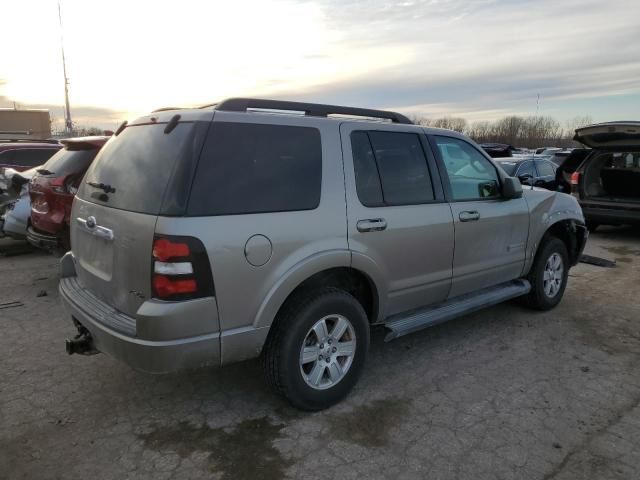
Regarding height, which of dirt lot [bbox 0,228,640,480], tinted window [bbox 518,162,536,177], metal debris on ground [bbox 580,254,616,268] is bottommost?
metal debris on ground [bbox 580,254,616,268]

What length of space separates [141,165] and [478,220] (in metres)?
2.73

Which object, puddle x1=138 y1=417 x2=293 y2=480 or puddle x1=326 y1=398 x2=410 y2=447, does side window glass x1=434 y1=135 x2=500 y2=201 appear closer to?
puddle x1=326 y1=398 x2=410 y2=447

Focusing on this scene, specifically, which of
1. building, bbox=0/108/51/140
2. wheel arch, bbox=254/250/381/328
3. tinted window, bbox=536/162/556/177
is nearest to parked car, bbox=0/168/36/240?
wheel arch, bbox=254/250/381/328

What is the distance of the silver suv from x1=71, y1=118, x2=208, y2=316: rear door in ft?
0.04

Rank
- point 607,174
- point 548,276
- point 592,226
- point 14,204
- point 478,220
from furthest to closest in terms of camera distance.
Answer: point 592,226
point 607,174
point 14,204
point 548,276
point 478,220

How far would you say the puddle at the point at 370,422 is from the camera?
3.00 meters

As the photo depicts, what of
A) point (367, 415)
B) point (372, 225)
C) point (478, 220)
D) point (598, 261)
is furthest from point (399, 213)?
point (598, 261)

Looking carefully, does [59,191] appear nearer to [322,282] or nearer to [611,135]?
[322,282]

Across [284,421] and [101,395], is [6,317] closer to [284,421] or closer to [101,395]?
[101,395]

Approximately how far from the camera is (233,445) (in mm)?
2928

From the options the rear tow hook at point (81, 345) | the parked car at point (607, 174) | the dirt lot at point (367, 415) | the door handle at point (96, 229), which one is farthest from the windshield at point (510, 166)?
the rear tow hook at point (81, 345)

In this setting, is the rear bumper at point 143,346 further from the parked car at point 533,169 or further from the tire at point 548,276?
the parked car at point 533,169

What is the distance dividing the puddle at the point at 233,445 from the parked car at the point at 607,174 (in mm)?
7735

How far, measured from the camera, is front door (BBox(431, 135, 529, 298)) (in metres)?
4.09
